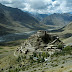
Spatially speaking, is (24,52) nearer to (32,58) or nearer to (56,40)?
(32,58)

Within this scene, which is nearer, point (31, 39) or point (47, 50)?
point (47, 50)

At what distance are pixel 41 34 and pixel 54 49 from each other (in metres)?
17.5

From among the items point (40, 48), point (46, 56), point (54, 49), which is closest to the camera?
point (46, 56)

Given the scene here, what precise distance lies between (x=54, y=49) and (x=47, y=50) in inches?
186

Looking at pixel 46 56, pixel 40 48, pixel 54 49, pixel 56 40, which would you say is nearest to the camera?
pixel 46 56

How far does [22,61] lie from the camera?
215 feet

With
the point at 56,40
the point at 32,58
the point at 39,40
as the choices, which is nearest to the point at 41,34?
the point at 39,40

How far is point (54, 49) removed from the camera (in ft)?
226

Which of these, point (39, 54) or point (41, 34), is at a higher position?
point (41, 34)

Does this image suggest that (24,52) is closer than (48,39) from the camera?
Yes

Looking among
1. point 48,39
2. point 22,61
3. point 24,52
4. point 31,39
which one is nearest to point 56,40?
point 48,39

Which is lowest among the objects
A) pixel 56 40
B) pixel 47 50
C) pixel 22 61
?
pixel 22 61

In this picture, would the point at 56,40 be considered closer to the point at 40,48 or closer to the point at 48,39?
the point at 48,39

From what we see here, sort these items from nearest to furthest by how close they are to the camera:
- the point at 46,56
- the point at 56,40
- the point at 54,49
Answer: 1. the point at 46,56
2. the point at 54,49
3. the point at 56,40
